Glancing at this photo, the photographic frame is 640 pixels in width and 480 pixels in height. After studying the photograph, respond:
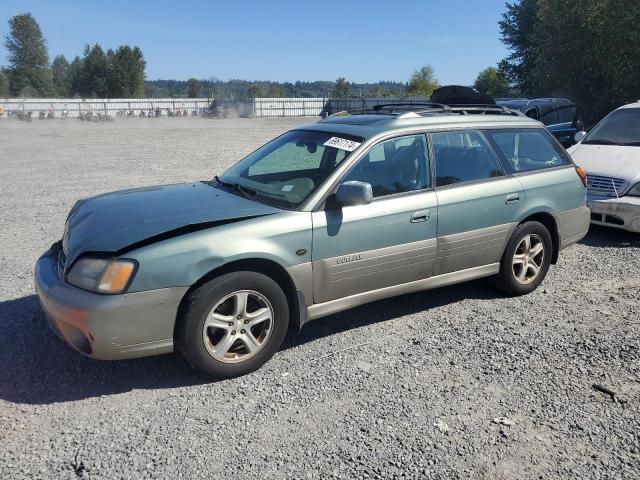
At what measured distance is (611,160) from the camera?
736 centimetres

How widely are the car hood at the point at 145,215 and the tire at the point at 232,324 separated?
0.45 m

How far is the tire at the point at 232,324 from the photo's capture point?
337cm

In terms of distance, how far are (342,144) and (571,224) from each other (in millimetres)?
2661

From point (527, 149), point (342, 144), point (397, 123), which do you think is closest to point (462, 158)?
point (397, 123)

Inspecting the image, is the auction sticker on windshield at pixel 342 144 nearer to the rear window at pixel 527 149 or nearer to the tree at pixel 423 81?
the rear window at pixel 527 149

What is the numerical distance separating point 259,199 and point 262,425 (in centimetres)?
170

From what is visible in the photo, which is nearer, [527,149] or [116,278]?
[116,278]

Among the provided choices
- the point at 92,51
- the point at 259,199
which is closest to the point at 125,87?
the point at 92,51

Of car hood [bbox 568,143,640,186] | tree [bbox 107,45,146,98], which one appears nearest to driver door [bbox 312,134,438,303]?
car hood [bbox 568,143,640,186]

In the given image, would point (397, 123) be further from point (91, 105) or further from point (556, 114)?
point (91, 105)

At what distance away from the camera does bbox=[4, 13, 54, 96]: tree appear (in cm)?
8138

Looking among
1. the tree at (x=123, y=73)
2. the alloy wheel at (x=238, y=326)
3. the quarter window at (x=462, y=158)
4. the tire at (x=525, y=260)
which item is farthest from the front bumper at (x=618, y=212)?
the tree at (x=123, y=73)

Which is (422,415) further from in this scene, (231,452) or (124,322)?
(124,322)

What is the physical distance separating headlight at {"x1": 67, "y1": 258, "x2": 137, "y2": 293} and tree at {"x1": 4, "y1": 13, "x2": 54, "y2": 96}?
90812 mm
